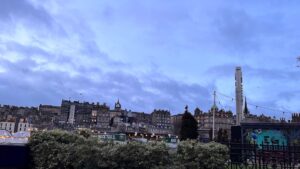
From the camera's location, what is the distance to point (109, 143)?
528 inches

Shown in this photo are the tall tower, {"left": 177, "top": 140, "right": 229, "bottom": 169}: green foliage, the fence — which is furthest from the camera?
the tall tower

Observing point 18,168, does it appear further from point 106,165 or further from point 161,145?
point 161,145

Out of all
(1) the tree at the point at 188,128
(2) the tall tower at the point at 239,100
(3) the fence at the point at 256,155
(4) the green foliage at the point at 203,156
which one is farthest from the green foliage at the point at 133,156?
(2) the tall tower at the point at 239,100

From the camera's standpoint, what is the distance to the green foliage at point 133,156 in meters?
11.8

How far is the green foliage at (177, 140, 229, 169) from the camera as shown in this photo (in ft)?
38.4

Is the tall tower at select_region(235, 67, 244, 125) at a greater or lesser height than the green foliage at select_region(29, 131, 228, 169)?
greater

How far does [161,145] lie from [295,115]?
77.0 meters

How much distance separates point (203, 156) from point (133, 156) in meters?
2.24

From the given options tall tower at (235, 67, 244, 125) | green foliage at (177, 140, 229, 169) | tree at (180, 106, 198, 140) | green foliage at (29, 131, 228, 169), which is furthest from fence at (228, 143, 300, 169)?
tall tower at (235, 67, 244, 125)

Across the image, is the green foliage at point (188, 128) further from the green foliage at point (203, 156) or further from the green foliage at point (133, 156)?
the green foliage at point (203, 156)

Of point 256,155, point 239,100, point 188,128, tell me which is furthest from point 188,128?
point 256,155

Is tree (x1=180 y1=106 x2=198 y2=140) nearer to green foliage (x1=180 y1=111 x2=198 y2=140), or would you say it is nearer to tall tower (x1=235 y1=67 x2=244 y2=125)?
green foliage (x1=180 y1=111 x2=198 y2=140)

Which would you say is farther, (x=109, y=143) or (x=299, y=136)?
(x=299, y=136)

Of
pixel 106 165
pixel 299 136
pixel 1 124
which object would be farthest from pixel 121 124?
pixel 106 165
